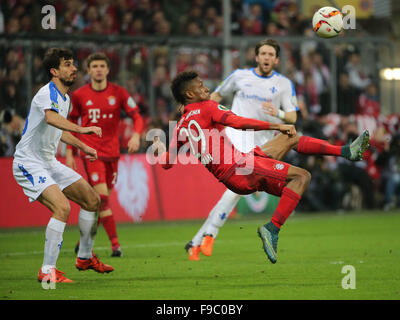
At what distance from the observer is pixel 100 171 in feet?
35.4

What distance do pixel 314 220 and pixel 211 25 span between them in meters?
6.43

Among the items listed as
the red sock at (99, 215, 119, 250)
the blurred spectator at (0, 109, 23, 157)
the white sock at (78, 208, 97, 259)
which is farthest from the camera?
the blurred spectator at (0, 109, 23, 157)

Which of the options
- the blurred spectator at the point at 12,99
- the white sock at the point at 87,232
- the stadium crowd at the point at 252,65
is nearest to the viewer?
the white sock at the point at 87,232

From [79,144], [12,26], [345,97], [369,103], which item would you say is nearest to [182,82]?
[79,144]

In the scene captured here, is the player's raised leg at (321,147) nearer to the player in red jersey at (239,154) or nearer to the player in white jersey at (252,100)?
the player in red jersey at (239,154)

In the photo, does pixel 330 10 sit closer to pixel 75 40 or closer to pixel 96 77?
pixel 96 77

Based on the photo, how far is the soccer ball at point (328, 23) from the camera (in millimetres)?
9608

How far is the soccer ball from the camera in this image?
9608 millimetres

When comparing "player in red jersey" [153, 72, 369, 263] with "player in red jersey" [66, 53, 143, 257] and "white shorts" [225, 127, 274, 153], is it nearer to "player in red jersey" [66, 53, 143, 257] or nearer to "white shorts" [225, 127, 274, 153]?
"white shorts" [225, 127, 274, 153]

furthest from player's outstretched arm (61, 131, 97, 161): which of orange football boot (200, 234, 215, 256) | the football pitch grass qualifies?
orange football boot (200, 234, 215, 256)

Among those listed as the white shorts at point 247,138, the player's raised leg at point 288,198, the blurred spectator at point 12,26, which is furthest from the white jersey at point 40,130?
the blurred spectator at point 12,26

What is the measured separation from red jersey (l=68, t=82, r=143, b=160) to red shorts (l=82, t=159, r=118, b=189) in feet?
0.35

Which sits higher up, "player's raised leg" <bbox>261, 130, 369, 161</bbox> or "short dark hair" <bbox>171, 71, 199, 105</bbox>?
"short dark hair" <bbox>171, 71, 199, 105</bbox>
